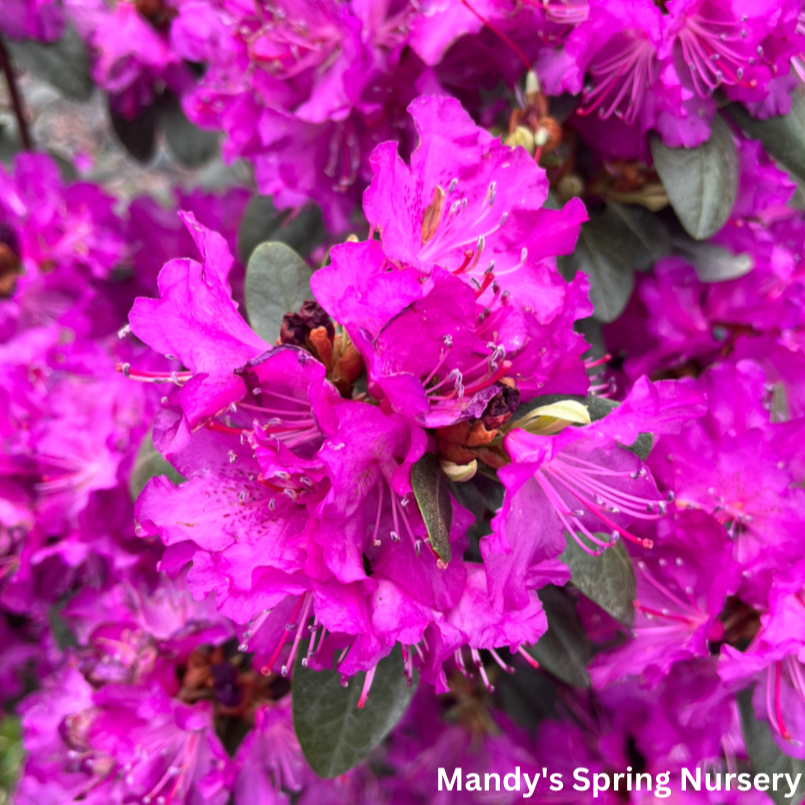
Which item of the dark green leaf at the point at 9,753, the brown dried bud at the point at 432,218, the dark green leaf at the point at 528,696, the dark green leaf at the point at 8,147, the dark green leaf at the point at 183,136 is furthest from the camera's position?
the dark green leaf at the point at 9,753

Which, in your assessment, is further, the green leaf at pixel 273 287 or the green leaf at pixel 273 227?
the green leaf at pixel 273 227

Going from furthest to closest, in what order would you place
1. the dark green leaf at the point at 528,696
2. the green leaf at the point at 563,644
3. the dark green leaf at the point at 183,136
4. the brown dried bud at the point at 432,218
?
the dark green leaf at the point at 183,136 < the dark green leaf at the point at 528,696 < the green leaf at the point at 563,644 < the brown dried bud at the point at 432,218

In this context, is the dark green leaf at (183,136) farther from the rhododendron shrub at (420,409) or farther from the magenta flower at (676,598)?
the magenta flower at (676,598)

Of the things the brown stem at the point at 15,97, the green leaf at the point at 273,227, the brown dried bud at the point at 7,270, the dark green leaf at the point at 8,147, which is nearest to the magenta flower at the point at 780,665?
the green leaf at the point at 273,227

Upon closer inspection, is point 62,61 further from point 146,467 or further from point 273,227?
point 146,467

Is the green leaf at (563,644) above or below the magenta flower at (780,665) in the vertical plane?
below

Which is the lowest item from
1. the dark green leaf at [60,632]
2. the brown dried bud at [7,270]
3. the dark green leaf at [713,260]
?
the dark green leaf at [60,632]

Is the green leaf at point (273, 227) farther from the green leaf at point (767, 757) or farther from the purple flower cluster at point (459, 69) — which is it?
the green leaf at point (767, 757)

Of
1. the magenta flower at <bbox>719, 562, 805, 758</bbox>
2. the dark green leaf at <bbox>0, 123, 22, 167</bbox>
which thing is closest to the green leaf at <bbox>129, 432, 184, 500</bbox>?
the magenta flower at <bbox>719, 562, 805, 758</bbox>
